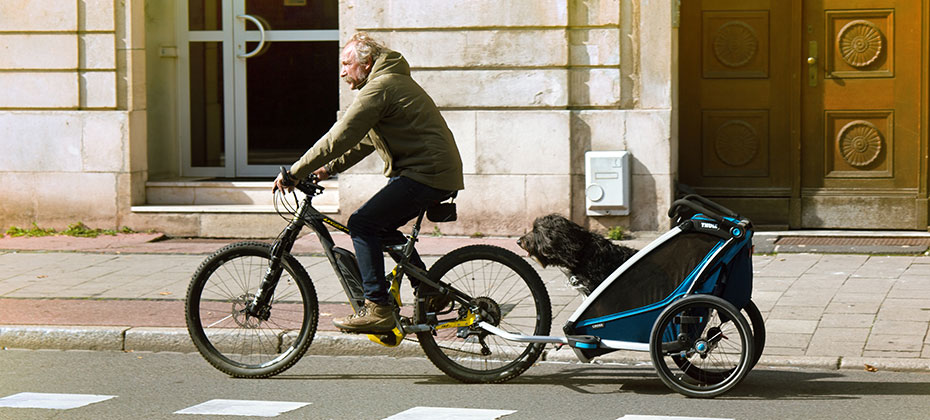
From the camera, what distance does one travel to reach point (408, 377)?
666 cm

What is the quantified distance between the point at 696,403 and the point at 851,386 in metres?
0.85

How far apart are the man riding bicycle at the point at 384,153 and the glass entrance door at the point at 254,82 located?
6.40m

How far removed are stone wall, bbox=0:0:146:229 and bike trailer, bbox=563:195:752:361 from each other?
23.4 ft

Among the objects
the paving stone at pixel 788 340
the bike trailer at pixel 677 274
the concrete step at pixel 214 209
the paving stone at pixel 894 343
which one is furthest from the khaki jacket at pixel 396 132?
the concrete step at pixel 214 209

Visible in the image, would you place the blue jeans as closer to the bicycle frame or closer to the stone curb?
the bicycle frame

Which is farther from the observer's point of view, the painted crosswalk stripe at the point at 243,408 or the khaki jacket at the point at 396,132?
the khaki jacket at the point at 396,132

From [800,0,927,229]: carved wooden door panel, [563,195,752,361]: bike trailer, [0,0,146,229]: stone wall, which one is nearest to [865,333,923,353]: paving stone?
[563,195,752,361]: bike trailer

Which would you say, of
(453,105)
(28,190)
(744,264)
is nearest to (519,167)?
(453,105)

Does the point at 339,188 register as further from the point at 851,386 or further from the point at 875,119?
the point at 851,386

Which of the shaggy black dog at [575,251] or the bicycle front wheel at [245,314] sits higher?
the shaggy black dog at [575,251]

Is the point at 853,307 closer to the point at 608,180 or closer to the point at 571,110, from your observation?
the point at 608,180

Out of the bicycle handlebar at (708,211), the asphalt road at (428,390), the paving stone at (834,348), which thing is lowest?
the asphalt road at (428,390)

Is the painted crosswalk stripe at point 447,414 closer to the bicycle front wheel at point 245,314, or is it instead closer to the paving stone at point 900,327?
the bicycle front wheel at point 245,314

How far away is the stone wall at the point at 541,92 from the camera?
36.8 ft
